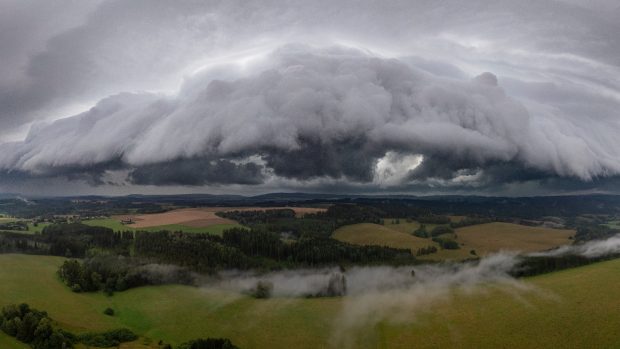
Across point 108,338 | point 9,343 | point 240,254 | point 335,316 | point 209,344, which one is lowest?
point 335,316

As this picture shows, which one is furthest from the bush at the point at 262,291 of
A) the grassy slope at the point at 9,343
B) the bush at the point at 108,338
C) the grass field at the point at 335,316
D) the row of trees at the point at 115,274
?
the grassy slope at the point at 9,343

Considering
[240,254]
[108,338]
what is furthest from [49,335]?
[240,254]

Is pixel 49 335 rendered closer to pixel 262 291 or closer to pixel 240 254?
pixel 262 291

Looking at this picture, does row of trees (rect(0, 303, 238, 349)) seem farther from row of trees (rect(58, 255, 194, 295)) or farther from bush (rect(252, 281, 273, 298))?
bush (rect(252, 281, 273, 298))

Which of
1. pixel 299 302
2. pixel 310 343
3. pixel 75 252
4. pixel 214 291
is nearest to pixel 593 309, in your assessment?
pixel 310 343

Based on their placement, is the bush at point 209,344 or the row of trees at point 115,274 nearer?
the bush at point 209,344

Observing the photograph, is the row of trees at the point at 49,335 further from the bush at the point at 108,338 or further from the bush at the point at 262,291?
the bush at the point at 262,291

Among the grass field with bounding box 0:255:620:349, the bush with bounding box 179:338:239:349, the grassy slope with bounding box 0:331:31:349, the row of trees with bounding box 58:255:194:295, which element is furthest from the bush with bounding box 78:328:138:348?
the row of trees with bounding box 58:255:194:295

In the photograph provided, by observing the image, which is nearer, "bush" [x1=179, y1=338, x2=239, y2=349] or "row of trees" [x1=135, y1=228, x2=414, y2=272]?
"bush" [x1=179, y1=338, x2=239, y2=349]
